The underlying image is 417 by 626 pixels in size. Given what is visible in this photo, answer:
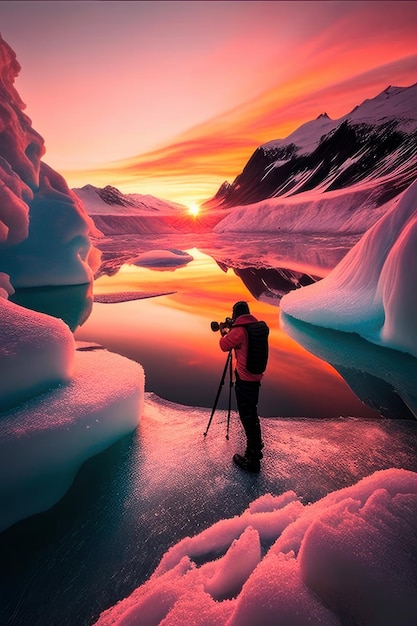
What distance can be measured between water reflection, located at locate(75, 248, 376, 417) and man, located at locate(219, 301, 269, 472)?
5.06 ft

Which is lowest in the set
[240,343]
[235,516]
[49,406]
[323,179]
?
[235,516]

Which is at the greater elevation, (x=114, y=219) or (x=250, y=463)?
(x=114, y=219)

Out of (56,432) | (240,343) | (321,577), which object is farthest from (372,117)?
(321,577)

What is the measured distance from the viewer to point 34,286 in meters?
15.1

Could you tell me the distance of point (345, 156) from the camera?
122 meters

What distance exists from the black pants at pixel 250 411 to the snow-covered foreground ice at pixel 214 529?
0.27 meters

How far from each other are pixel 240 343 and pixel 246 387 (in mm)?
493

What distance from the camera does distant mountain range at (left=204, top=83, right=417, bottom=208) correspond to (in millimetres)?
99750

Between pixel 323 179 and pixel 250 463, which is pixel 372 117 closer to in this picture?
pixel 323 179

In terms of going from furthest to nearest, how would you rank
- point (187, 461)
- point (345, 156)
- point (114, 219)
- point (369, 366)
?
point (114, 219)
point (345, 156)
point (369, 366)
point (187, 461)

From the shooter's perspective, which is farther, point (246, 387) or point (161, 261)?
point (161, 261)

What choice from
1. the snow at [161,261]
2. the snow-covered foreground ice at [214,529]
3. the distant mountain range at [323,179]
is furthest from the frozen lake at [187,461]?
the distant mountain range at [323,179]

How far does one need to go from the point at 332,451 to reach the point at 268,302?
29.6 ft

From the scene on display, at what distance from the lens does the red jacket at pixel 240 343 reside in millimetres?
3309
